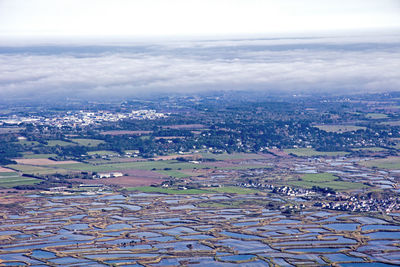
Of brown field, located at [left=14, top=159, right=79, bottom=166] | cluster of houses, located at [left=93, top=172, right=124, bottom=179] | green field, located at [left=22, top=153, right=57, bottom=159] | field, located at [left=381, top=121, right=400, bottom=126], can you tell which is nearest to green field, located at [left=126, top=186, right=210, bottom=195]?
cluster of houses, located at [left=93, top=172, right=124, bottom=179]

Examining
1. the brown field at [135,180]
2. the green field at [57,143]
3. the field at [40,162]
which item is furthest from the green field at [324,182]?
the green field at [57,143]

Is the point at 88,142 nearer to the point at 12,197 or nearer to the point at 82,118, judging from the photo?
the point at 82,118

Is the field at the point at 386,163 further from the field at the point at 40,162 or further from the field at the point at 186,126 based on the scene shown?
the field at the point at 186,126

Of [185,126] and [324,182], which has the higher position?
[324,182]

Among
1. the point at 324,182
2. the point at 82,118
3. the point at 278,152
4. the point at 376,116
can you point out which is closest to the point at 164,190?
the point at 324,182

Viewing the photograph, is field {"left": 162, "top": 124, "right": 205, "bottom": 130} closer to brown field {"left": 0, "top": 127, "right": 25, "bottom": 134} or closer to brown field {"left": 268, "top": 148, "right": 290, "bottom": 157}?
brown field {"left": 268, "top": 148, "right": 290, "bottom": 157}

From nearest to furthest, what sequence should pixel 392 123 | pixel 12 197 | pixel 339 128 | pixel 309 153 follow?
pixel 12 197 < pixel 309 153 < pixel 339 128 < pixel 392 123

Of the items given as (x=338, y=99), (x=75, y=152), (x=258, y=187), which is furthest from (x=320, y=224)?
(x=338, y=99)
